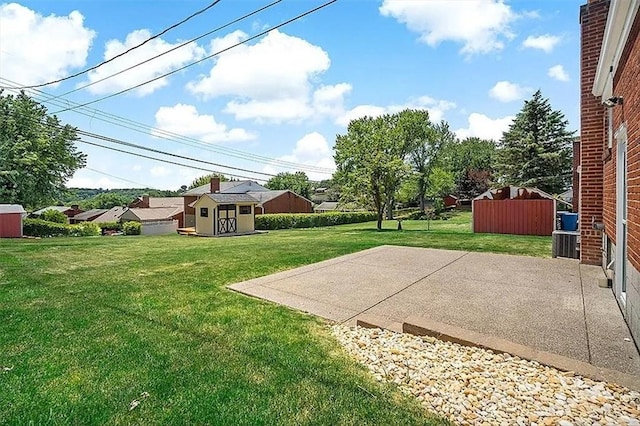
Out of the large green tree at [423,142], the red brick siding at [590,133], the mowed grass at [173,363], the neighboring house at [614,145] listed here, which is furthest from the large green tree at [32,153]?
the large green tree at [423,142]

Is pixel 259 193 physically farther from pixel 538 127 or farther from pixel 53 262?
pixel 53 262

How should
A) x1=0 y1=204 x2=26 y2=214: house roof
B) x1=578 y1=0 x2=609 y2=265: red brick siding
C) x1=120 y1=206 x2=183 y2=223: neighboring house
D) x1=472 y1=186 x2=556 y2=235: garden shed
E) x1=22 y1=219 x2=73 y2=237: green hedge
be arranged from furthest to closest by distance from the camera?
x1=120 y1=206 x2=183 y2=223: neighboring house, x1=22 y1=219 x2=73 y2=237: green hedge, x1=0 y1=204 x2=26 y2=214: house roof, x1=472 y1=186 x2=556 y2=235: garden shed, x1=578 y1=0 x2=609 y2=265: red brick siding

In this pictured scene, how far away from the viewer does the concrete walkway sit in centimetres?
369

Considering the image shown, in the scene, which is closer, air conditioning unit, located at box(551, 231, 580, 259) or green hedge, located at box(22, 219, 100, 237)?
air conditioning unit, located at box(551, 231, 580, 259)

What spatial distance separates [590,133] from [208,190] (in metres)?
30.4

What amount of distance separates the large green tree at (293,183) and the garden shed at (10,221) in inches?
1834

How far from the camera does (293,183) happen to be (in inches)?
2830

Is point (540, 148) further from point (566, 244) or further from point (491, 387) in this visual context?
point (491, 387)

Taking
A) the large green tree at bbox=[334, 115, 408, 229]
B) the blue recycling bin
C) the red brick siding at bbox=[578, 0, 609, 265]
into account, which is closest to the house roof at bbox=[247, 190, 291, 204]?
the large green tree at bbox=[334, 115, 408, 229]

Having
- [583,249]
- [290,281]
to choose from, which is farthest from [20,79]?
[583,249]

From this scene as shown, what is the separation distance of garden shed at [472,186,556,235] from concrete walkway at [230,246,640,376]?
931 centimetres

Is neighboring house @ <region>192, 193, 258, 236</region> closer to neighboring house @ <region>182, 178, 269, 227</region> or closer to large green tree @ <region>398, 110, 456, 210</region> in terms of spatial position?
neighboring house @ <region>182, 178, 269, 227</region>

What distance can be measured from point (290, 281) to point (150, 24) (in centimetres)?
681

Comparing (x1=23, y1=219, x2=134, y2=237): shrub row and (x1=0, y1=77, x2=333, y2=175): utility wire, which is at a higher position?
(x1=0, y1=77, x2=333, y2=175): utility wire
